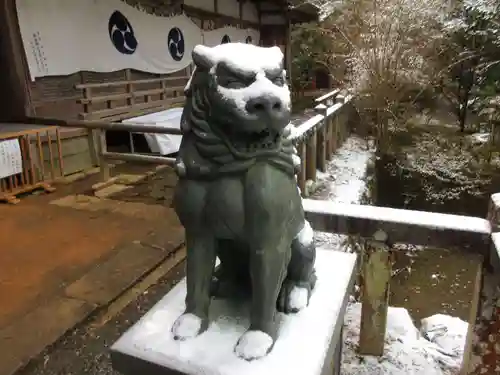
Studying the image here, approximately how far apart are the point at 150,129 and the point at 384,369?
3.60 metres

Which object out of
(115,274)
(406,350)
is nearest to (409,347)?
(406,350)

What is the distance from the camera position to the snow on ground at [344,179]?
16.3ft

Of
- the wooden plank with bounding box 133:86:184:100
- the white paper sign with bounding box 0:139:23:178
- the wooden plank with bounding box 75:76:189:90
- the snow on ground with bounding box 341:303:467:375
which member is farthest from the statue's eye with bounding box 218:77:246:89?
the wooden plank with bounding box 133:86:184:100

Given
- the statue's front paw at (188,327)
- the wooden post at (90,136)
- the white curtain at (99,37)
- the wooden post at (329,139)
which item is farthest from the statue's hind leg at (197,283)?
the wooden post at (329,139)

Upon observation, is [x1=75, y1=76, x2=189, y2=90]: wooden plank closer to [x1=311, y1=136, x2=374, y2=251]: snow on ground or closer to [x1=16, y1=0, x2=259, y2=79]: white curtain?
[x1=16, y1=0, x2=259, y2=79]: white curtain

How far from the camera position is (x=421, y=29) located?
8.35 metres

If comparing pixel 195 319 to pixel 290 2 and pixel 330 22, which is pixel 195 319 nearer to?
pixel 330 22

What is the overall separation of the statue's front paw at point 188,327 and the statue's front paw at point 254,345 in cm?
14

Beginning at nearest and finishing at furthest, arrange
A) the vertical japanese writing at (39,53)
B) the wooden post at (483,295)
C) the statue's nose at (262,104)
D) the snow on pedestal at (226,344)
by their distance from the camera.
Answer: the statue's nose at (262,104)
the snow on pedestal at (226,344)
the wooden post at (483,295)
the vertical japanese writing at (39,53)

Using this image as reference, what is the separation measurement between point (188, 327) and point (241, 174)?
1.73ft

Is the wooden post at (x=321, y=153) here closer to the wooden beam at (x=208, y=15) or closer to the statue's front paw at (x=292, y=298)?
the wooden beam at (x=208, y=15)

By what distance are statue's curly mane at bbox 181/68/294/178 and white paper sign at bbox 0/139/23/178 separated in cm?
448

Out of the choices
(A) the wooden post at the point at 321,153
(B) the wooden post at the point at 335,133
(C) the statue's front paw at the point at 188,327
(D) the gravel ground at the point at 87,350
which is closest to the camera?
(C) the statue's front paw at the point at 188,327

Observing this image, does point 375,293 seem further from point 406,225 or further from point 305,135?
point 305,135
